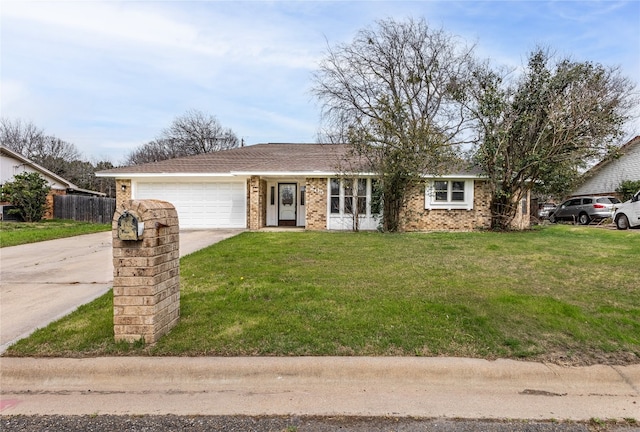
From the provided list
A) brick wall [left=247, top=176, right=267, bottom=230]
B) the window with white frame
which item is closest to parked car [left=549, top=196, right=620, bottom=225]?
the window with white frame

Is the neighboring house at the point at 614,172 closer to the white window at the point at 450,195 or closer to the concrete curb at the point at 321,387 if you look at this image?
the white window at the point at 450,195

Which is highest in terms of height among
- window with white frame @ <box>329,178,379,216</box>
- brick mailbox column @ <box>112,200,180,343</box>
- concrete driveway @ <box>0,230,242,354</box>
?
window with white frame @ <box>329,178,379,216</box>

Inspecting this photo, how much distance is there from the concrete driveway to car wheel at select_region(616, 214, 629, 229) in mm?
16764

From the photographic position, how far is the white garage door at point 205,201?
15.5m

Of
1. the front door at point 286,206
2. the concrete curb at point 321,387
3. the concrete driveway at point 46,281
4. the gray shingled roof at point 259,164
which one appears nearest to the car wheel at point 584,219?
the gray shingled roof at point 259,164

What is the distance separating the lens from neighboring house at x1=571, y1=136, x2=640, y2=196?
22469mm

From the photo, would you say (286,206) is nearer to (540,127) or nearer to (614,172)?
(540,127)

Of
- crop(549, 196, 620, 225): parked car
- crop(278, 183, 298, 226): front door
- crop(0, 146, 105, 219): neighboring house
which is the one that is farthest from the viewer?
crop(0, 146, 105, 219): neighboring house

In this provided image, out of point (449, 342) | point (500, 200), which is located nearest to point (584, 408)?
point (449, 342)

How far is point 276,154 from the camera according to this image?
59.7 ft

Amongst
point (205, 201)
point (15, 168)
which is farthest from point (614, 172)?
point (15, 168)

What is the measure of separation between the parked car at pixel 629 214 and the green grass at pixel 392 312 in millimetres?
10010

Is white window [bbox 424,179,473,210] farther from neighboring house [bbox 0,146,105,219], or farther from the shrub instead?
neighboring house [bbox 0,146,105,219]

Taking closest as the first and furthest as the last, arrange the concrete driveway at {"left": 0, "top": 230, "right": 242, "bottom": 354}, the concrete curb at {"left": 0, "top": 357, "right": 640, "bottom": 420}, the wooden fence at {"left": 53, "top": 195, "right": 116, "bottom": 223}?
the concrete curb at {"left": 0, "top": 357, "right": 640, "bottom": 420}, the concrete driveway at {"left": 0, "top": 230, "right": 242, "bottom": 354}, the wooden fence at {"left": 53, "top": 195, "right": 116, "bottom": 223}
